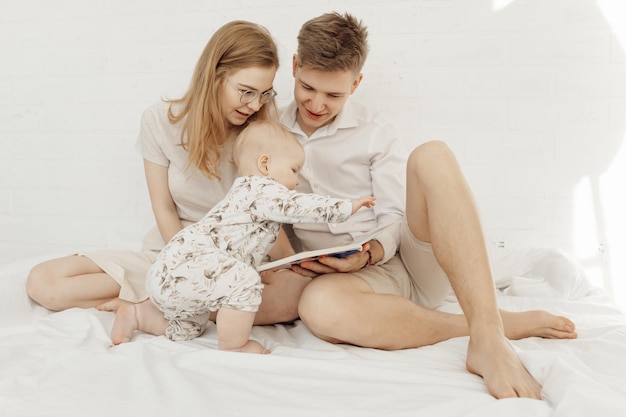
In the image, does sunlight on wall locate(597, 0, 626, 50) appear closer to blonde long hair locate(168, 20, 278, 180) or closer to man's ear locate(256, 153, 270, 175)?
blonde long hair locate(168, 20, 278, 180)

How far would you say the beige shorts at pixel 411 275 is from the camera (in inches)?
61.1

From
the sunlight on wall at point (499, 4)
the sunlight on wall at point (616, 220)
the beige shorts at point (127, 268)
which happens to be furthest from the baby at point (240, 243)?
the sunlight on wall at point (616, 220)

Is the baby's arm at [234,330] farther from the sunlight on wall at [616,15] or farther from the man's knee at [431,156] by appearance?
the sunlight on wall at [616,15]

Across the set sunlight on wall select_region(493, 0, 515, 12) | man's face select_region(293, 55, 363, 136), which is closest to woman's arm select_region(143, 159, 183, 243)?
man's face select_region(293, 55, 363, 136)

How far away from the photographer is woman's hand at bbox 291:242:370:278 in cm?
148

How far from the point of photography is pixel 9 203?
2.58 meters

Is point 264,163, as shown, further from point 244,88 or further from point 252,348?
point 252,348

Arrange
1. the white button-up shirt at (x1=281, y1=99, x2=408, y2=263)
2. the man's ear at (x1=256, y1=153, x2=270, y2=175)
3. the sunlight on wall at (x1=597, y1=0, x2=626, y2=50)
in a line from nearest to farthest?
the man's ear at (x1=256, y1=153, x2=270, y2=175)
the white button-up shirt at (x1=281, y1=99, x2=408, y2=263)
the sunlight on wall at (x1=597, y1=0, x2=626, y2=50)

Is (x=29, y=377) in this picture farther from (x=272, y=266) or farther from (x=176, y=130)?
(x=176, y=130)

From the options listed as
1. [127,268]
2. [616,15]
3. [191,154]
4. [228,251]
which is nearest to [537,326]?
[228,251]

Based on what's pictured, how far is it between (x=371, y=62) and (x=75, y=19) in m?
1.15

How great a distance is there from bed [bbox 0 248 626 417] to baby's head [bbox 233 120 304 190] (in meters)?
0.39

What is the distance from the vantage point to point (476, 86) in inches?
85.0

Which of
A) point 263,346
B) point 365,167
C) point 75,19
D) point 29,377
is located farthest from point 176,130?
point 75,19
